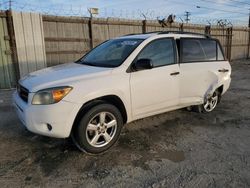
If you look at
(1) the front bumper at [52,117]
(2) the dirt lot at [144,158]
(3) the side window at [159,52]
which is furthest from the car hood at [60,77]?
(2) the dirt lot at [144,158]

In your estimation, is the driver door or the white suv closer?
the white suv

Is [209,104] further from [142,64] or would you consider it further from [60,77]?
[60,77]

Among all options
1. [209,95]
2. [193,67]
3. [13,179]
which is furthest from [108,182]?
[209,95]

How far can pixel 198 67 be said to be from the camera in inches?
191

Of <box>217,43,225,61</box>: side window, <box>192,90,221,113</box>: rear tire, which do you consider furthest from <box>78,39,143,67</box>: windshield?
<box>217,43,225,61</box>: side window

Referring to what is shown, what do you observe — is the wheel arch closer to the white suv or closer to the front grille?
the white suv

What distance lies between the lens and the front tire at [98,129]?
10.9 ft

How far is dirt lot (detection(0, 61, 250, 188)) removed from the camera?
289cm

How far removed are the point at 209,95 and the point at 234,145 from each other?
1676mm

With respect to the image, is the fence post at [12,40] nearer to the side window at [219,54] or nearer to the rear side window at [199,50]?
the rear side window at [199,50]

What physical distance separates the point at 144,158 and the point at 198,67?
7.81ft

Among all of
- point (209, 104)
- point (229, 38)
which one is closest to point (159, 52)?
point (209, 104)

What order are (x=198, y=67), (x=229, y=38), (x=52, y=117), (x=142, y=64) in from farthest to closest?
(x=229, y=38) < (x=198, y=67) < (x=142, y=64) < (x=52, y=117)

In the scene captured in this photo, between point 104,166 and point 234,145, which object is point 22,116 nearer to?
point 104,166
